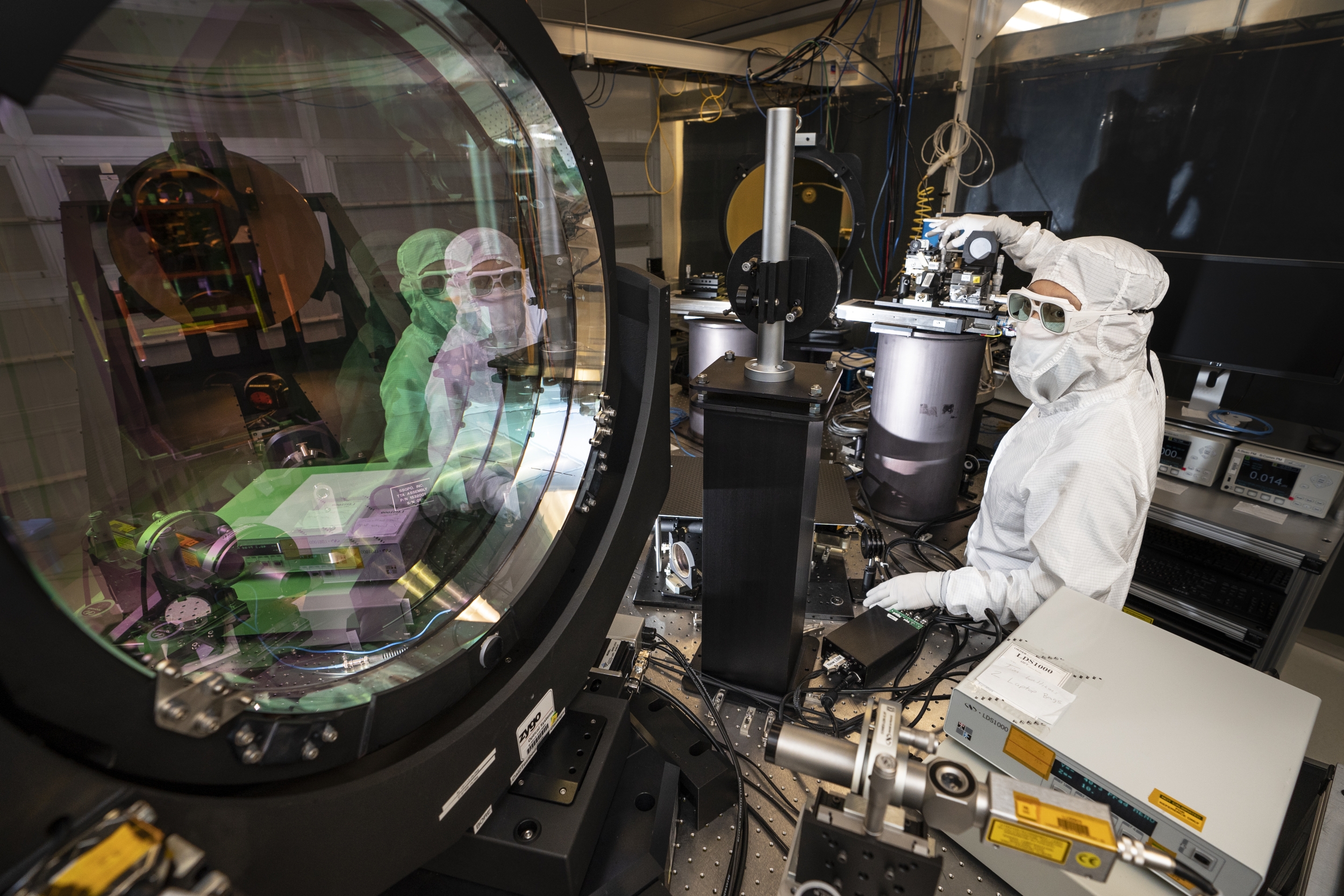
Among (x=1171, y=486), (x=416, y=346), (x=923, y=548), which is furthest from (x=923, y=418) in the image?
(x=416, y=346)

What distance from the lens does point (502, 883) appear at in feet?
1.86

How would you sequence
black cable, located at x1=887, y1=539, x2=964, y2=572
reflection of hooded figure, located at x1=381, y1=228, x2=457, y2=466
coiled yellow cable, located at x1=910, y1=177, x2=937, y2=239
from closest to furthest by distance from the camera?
reflection of hooded figure, located at x1=381, y1=228, x2=457, y2=466 < black cable, located at x1=887, y1=539, x2=964, y2=572 < coiled yellow cable, located at x1=910, y1=177, x2=937, y2=239

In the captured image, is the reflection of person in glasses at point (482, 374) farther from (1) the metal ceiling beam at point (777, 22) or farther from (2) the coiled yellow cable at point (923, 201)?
(1) the metal ceiling beam at point (777, 22)

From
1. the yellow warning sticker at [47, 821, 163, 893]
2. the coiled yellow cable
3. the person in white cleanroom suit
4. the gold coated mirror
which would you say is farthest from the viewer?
the coiled yellow cable

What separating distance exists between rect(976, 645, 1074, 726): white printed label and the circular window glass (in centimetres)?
56

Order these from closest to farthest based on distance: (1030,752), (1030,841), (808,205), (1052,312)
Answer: (1030,841) < (1030,752) < (1052,312) < (808,205)

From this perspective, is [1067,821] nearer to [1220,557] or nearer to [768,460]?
[768,460]

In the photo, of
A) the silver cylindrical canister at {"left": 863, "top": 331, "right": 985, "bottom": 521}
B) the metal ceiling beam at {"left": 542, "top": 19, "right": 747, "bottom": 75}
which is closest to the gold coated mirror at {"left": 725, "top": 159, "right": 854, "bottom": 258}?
the metal ceiling beam at {"left": 542, "top": 19, "right": 747, "bottom": 75}

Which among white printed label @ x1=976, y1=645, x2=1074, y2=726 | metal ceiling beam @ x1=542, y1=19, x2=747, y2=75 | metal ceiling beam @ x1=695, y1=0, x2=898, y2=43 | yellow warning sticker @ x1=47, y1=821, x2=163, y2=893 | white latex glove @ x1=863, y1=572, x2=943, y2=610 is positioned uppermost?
metal ceiling beam @ x1=695, y1=0, x2=898, y2=43

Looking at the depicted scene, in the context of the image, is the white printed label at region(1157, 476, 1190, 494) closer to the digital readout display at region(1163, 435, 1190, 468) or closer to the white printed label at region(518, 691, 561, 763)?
the digital readout display at region(1163, 435, 1190, 468)

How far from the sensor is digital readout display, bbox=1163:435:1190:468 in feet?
5.29

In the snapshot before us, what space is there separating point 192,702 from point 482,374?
47cm

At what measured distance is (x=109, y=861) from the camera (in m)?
0.27

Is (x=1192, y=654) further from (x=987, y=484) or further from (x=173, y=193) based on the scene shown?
(x=173, y=193)
